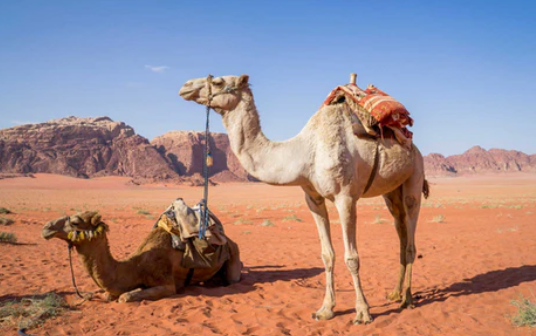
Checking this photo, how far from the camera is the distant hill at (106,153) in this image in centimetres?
9738

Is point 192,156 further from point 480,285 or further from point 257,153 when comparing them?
point 257,153

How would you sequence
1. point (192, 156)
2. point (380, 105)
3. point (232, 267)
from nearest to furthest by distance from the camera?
1. point (380, 105)
2. point (232, 267)
3. point (192, 156)

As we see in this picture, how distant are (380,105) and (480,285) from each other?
3.96m

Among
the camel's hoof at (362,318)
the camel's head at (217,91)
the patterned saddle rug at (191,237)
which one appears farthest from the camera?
the patterned saddle rug at (191,237)

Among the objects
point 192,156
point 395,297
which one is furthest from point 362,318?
point 192,156

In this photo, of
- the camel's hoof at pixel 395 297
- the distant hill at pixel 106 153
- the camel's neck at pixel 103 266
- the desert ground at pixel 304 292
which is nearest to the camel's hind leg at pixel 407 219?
the camel's hoof at pixel 395 297

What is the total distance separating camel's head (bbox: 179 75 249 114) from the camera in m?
4.64

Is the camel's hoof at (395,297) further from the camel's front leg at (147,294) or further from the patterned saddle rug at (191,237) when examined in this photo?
the camel's front leg at (147,294)

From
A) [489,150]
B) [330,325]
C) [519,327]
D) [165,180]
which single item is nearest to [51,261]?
[330,325]

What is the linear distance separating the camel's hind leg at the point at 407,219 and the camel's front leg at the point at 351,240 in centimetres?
100

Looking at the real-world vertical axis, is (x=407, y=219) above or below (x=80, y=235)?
above

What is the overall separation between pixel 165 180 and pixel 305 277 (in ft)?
305

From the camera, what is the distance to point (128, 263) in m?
5.68

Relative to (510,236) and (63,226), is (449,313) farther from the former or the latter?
(510,236)
